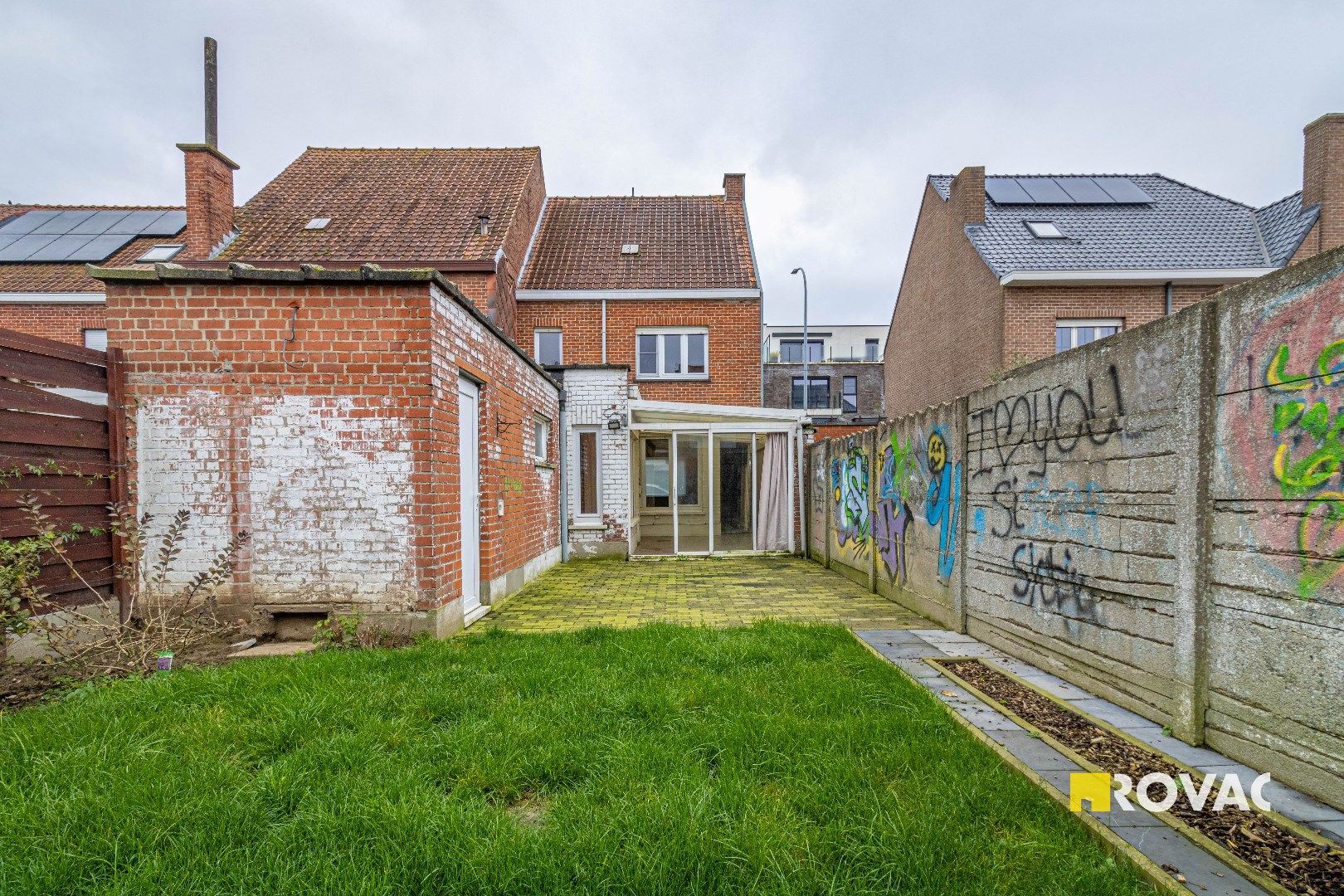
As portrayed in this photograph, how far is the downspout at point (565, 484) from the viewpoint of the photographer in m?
10.8

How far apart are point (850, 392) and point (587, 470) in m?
23.5

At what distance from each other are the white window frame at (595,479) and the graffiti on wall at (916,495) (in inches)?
200

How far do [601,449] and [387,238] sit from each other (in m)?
7.03

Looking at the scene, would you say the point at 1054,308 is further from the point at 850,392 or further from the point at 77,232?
the point at 77,232

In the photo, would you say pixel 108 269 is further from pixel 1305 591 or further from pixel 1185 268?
pixel 1185 268

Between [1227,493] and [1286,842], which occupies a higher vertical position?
[1227,493]

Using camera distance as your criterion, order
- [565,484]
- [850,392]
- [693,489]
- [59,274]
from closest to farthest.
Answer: [565,484]
[59,274]
[693,489]
[850,392]

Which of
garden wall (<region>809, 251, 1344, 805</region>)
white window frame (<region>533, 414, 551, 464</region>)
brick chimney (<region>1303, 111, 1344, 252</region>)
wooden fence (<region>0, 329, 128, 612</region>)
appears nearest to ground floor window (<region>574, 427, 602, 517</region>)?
white window frame (<region>533, 414, 551, 464</region>)

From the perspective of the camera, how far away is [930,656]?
4.60 m

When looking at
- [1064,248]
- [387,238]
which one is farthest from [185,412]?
[1064,248]

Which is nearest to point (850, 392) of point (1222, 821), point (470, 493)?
point (470, 493)

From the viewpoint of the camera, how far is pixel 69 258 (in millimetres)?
14641

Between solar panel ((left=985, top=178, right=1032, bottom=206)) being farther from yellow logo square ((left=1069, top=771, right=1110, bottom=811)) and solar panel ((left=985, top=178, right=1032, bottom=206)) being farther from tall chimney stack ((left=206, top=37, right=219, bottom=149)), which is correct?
tall chimney stack ((left=206, top=37, right=219, bottom=149))

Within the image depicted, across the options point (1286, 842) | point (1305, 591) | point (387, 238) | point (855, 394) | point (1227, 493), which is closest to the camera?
point (1286, 842)
